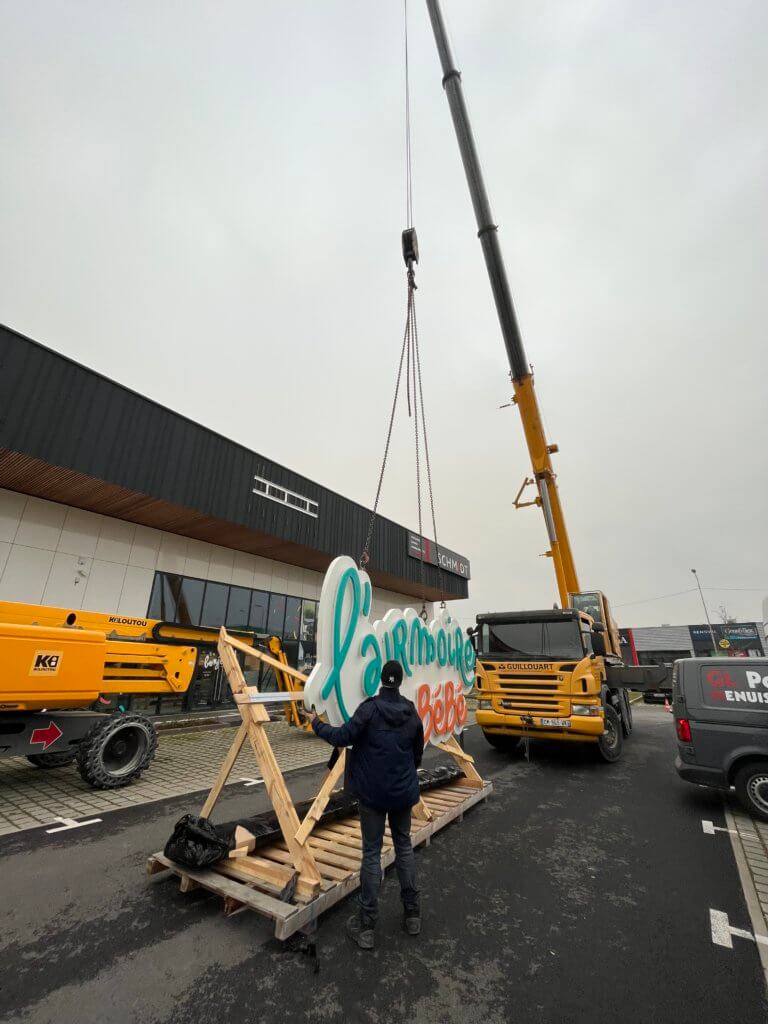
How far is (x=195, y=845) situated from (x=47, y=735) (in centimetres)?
398

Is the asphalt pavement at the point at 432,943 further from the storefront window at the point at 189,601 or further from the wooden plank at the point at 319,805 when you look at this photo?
the storefront window at the point at 189,601

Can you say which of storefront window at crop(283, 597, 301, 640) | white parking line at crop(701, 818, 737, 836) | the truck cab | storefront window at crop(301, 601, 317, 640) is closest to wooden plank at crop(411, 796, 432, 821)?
white parking line at crop(701, 818, 737, 836)

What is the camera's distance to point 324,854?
401 cm

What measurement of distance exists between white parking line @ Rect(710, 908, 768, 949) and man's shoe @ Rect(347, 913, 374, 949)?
8.08 feet

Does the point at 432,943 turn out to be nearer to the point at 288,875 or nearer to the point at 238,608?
the point at 288,875

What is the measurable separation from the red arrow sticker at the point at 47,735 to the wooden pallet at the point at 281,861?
3.20 metres

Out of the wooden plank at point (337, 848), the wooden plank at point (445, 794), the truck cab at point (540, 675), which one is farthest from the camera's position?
the truck cab at point (540, 675)

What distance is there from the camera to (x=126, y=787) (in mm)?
6320

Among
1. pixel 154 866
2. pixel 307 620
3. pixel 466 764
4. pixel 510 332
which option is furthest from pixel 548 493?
pixel 154 866

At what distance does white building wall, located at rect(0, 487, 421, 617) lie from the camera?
34.8 ft

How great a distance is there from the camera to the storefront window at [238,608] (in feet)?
49.5

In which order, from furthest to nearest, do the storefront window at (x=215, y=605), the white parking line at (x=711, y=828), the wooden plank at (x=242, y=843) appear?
the storefront window at (x=215, y=605) < the white parking line at (x=711, y=828) < the wooden plank at (x=242, y=843)

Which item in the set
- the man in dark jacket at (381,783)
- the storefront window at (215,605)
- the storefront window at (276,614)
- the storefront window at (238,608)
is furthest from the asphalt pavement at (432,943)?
the storefront window at (276,614)

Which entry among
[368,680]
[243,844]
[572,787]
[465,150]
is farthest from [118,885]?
[465,150]
